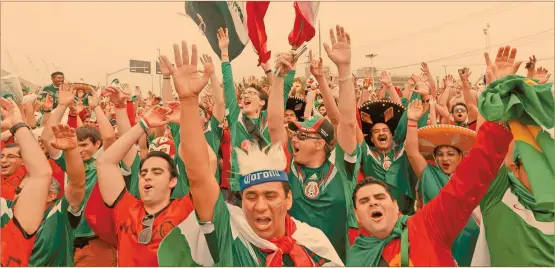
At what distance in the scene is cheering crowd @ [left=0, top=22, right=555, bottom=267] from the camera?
8.71 ft

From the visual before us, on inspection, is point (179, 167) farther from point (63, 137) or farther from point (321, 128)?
point (321, 128)

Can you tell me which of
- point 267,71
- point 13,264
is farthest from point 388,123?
point 13,264

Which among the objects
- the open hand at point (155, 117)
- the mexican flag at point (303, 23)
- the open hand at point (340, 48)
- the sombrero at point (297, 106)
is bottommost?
the open hand at point (155, 117)

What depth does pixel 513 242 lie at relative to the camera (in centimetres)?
308

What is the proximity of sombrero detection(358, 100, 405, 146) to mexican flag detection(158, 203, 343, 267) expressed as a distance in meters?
2.36

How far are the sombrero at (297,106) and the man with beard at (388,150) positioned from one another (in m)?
1.72

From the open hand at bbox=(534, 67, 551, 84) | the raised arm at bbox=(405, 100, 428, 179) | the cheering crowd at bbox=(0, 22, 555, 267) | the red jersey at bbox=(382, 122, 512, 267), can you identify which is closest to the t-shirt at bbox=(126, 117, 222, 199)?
the cheering crowd at bbox=(0, 22, 555, 267)

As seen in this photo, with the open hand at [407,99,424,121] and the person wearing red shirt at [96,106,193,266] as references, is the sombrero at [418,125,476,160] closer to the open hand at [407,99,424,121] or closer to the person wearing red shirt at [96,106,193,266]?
the open hand at [407,99,424,121]

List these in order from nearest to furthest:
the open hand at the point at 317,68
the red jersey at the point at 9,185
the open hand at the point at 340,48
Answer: the open hand at the point at 340,48 → the open hand at the point at 317,68 → the red jersey at the point at 9,185

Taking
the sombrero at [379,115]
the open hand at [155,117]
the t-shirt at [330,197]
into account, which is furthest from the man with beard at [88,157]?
the sombrero at [379,115]

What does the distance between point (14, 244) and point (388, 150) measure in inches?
139

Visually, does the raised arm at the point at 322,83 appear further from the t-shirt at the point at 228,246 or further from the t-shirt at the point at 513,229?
the t-shirt at the point at 228,246

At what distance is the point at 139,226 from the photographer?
323 cm

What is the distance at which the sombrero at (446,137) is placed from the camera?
4107mm
